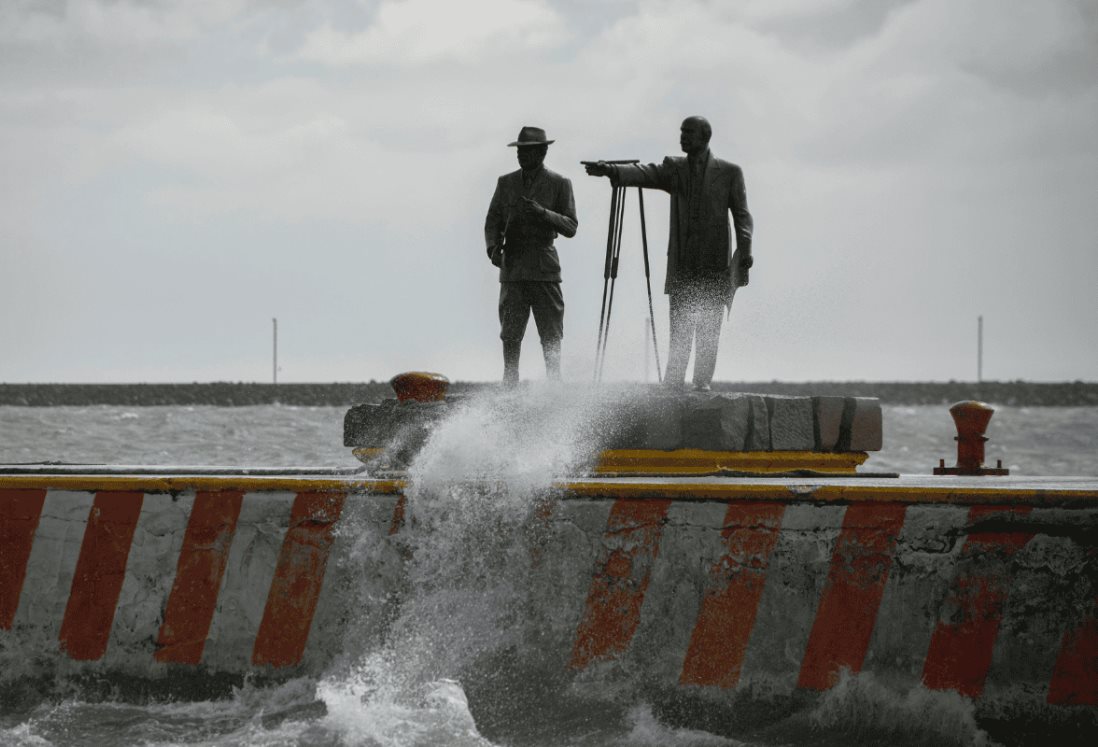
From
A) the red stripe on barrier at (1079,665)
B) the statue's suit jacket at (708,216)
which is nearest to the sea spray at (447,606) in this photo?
the red stripe on barrier at (1079,665)

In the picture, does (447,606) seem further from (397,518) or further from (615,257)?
(615,257)

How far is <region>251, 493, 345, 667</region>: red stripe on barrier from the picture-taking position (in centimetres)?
527

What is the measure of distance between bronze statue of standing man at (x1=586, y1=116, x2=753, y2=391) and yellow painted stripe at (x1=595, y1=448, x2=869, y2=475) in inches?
41.8

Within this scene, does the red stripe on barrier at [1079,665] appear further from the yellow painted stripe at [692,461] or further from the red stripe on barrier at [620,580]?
the yellow painted stripe at [692,461]

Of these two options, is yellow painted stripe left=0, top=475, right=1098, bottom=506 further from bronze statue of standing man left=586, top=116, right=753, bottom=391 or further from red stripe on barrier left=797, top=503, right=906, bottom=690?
bronze statue of standing man left=586, top=116, right=753, bottom=391

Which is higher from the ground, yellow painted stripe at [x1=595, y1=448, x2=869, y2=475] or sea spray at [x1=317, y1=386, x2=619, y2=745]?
yellow painted stripe at [x1=595, y1=448, x2=869, y2=475]

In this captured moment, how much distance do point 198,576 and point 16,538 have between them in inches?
30.0

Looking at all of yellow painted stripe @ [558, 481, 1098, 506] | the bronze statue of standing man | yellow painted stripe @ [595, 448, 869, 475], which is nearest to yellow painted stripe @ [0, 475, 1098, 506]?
yellow painted stripe @ [558, 481, 1098, 506]

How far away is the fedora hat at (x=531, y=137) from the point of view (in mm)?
8367

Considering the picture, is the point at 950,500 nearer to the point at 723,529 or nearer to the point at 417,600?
the point at 723,529

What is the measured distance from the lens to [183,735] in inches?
199

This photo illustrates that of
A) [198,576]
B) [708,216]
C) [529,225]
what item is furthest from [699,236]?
[198,576]

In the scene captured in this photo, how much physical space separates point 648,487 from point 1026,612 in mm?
1371

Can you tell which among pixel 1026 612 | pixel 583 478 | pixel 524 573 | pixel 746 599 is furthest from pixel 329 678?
pixel 1026 612
